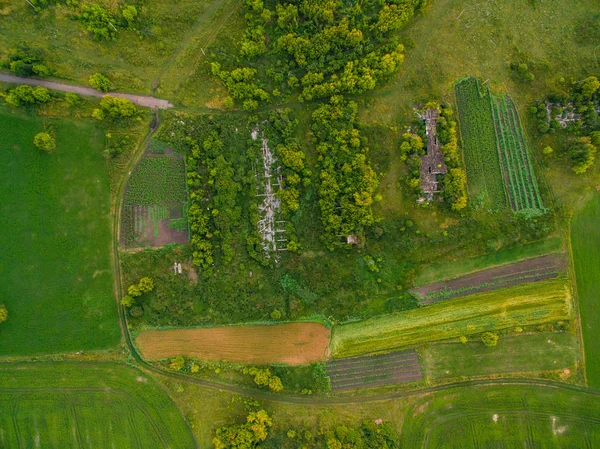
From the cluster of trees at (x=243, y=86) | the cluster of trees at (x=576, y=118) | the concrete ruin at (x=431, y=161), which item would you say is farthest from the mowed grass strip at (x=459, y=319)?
the cluster of trees at (x=243, y=86)

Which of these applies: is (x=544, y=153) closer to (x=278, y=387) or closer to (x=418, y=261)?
(x=418, y=261)

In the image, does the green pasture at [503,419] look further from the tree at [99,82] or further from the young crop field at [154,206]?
the tree at [99,82]

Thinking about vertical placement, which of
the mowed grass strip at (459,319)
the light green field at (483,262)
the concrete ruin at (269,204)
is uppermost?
the concrete ruin at (269,204)

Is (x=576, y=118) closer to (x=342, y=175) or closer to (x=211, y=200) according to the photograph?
(x=342, y=175)

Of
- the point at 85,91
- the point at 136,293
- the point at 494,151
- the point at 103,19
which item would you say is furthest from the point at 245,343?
the point at 103,19

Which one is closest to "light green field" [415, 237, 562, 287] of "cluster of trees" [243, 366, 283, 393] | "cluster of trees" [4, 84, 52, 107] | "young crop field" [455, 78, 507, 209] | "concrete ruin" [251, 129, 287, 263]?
"young crop field" [455, 78, 507, 209]

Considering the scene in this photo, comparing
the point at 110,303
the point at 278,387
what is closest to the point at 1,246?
the point at 110,303

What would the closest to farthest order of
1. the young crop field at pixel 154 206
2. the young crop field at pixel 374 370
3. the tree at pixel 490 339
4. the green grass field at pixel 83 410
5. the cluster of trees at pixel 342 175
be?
the green grass field at pixel 83 410 → the tree at pixel 490 339 → the cluster of trees at pixel 342 175 → the young crop field at pixel 374 370 → the young crop field at pixel 154 206
